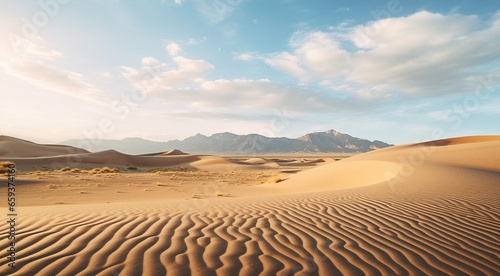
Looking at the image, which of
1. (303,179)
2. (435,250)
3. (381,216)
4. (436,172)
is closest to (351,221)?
(381,216)

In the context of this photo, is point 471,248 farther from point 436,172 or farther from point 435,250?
point 436,172

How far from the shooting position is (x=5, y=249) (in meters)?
3.48

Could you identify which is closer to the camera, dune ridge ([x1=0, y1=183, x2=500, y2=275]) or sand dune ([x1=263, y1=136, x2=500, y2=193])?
dune ridge ([x1=0, y1=183, x2=500, y2=275])

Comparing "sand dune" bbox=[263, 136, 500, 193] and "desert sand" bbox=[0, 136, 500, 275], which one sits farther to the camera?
"sand dune" bbox=[263, 136, 500, 193]

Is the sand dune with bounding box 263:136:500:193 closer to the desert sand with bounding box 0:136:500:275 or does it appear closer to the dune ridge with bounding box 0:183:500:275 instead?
the desert sand with bounding box 0:136:500:275

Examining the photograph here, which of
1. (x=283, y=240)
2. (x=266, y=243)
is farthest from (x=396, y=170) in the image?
(x=266, y=243)

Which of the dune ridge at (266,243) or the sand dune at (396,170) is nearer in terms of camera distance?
the dune ridge at (266,243)

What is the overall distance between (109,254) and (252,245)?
65.5 inches

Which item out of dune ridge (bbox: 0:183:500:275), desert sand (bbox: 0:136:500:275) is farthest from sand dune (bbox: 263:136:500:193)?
dune ridge (bbox: 0:183:500:275)

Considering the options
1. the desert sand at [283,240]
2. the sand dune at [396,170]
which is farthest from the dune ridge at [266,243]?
the sand dune at [396,170]

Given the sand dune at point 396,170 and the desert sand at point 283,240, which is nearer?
the desert sand at point 283,240

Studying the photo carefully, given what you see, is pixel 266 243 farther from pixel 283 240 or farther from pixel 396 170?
pixel 396 170

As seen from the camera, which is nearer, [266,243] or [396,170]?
[266,243]

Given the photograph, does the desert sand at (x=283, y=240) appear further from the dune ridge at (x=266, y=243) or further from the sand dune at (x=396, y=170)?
the sand dune at (x=396, y=170)
